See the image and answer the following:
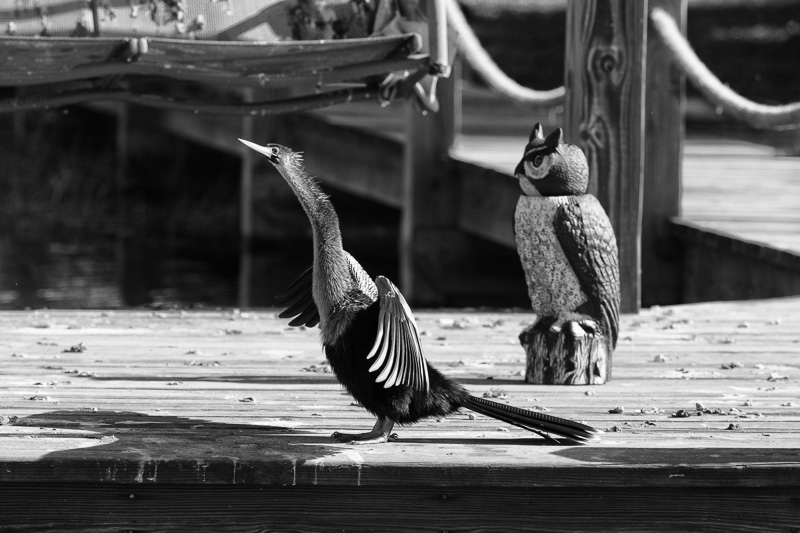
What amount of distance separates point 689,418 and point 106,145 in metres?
12.0

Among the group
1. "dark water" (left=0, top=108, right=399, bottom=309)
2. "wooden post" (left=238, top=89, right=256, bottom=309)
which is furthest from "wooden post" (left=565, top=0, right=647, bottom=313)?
"wooden post" (left=238, top=89, right=256, bottom=309)

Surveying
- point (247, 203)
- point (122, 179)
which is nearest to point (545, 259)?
point (247, 203)

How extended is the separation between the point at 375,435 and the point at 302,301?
1.90 feet

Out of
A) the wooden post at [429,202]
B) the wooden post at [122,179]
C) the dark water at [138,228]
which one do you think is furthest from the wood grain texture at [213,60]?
the wooden post at [122,179]

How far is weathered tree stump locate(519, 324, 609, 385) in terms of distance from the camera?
3797 mm

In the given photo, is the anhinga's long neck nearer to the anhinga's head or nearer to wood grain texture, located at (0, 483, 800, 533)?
the anhinga's head

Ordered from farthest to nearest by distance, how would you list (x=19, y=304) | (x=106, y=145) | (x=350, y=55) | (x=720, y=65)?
(x=106, y=145) → (x=720, y=65) → (x=19, y=304) → (x=350, y=55)

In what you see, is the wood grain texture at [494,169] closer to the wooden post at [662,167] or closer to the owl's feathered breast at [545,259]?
the wooden post at [662,167]

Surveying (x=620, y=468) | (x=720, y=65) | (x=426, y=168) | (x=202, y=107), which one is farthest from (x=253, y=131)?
(x=620, y=468)

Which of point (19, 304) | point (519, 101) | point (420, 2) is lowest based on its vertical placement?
point (19, 304)

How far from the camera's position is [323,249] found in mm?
3160

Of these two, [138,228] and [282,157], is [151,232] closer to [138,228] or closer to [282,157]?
[138,228]

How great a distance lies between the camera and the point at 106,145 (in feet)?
47.7

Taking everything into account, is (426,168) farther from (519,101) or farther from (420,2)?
(420,2)
